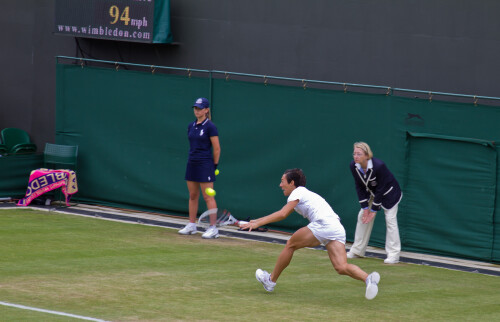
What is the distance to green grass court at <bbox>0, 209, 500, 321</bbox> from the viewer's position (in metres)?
9.24

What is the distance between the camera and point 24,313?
8.84 m

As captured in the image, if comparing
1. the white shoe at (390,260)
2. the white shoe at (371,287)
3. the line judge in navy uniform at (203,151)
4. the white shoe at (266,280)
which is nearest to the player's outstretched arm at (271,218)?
the white shoe at (266,280)

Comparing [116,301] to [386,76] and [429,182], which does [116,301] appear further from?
[386,76]

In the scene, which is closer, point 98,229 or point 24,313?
point 24,313

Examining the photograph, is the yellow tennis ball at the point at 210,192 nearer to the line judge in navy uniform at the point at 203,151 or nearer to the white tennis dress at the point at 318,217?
the line judge in navy uniform at the point at 203,151

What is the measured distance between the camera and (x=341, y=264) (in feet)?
32.4

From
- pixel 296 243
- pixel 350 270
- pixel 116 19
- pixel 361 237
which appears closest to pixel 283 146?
pixel 361 237

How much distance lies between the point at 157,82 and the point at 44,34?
4322mm

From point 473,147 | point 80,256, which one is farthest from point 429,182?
point 80,256

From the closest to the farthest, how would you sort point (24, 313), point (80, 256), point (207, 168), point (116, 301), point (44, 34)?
1. point (24, 313)
2. point (116, 301)
3. point (80, 256)
4. point (207, 168)
5. point (44, 34)

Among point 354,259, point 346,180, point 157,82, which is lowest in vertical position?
point 354,259

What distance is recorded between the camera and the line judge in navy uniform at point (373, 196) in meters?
12.5

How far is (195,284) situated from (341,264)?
70.1 inches

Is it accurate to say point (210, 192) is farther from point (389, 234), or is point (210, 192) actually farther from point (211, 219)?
point (389, 234)
